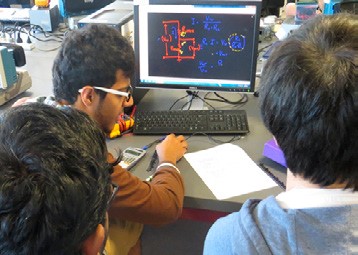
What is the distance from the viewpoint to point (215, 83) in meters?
1.68

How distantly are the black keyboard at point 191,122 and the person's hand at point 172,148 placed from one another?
9 centimetres

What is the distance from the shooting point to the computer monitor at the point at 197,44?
5.24 feet

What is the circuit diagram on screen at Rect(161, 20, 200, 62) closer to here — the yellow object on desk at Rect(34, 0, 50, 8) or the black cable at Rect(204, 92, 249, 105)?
the black cable at Rect(204, 92, 249, 105)

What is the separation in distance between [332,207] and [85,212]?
0.40 metres

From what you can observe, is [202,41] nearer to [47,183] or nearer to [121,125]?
[121,125]

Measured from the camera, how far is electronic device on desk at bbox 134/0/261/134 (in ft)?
5.24

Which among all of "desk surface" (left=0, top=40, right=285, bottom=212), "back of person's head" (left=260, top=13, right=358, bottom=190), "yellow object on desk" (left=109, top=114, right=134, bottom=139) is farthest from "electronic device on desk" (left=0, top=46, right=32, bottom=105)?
"back of person's head" (left=260, top=13, right=358, bottom=190)

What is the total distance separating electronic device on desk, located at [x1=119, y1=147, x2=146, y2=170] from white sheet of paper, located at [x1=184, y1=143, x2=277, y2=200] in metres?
0.16

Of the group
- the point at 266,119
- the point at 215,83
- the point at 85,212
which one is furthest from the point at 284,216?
the point at 215,83

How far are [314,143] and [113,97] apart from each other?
749mm

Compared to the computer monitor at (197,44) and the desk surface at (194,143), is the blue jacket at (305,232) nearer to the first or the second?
the desk surface at (194,143)

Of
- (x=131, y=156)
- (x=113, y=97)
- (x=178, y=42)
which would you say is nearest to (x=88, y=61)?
(x=113, y=97)

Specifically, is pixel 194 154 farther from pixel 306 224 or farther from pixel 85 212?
pixel 85 212

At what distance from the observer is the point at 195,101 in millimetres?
1818
